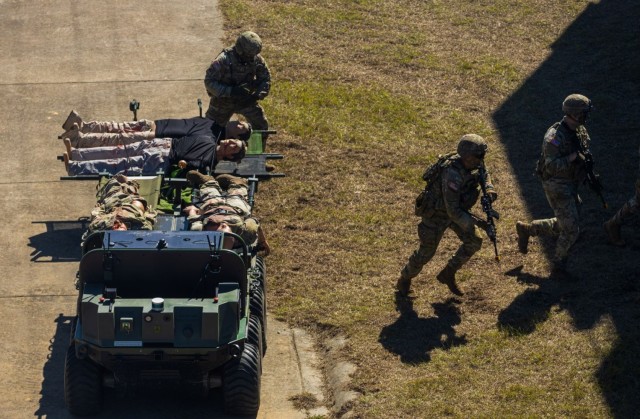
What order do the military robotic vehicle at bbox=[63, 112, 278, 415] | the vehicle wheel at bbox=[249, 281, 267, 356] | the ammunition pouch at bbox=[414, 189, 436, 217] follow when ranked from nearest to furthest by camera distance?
1. the military robotic vehicle at bbox=[63, 112, 278, 415]
2. the vehicle wheel at bbox=[249, 281, 267, 356]
3. the ammunition pouch at bbox=[414, 189, 436, 217]

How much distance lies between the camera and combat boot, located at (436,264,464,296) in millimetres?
12539

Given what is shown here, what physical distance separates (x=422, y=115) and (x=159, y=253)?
7.65m

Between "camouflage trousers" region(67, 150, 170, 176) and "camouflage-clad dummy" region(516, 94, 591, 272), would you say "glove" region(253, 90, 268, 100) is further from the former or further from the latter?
"camouflage-clad dummy" region(516, 94, 591, 272)

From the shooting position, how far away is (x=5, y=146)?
16.3 meters

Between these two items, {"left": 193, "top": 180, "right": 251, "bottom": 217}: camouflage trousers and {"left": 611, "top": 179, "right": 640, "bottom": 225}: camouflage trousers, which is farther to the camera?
{"left": 611, "top": 179, "right": 640, "bottom": 225}: camouflage trousers

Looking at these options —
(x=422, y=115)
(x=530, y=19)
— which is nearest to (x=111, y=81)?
(x=422, y=115)

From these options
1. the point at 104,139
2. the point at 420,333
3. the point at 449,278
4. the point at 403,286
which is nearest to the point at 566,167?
the point at 449,278

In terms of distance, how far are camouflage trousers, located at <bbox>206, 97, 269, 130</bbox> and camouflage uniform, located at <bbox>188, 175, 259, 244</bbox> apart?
9.37ft

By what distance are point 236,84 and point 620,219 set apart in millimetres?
5051

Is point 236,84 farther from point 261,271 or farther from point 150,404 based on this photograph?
point 150,404

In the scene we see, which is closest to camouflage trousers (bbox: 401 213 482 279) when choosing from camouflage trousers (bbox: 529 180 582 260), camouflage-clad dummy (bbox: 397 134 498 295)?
camouflage-clad dummy (bbox: 397 134 498 295)

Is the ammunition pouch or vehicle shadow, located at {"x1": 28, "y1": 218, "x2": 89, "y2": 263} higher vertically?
the ammunition pouch

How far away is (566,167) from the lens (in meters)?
12.4

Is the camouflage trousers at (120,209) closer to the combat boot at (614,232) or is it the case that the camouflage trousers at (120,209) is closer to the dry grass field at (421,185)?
the dry grass field at (421,185)
